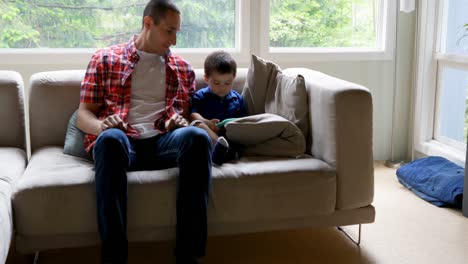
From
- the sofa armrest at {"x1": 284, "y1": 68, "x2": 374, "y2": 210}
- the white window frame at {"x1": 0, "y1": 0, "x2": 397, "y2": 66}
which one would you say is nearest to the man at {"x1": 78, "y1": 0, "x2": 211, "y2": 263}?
the sofa armrest at {"x1": 284, "y1": 68, "x2": 374, "y2": 210}

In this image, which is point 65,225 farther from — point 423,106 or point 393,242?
point 423,106

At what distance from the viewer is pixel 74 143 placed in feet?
8.47

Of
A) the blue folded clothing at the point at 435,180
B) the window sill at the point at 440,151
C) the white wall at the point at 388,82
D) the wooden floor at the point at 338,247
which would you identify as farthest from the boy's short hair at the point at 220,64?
the window sill at the point at 440,151

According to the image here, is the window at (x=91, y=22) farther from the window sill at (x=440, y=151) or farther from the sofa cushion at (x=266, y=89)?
the window sill at (x=440, y=151)

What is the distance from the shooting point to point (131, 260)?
97.7 inches

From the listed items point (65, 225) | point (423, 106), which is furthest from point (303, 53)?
point (65, 225)

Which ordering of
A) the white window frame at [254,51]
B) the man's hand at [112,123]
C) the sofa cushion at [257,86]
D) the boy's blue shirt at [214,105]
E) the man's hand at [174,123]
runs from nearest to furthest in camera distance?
the man's hand at [112,123] → the man's hand at [174,123] → the boy's blue shirt at [214,105] → the sofa cushion at [257,86] → the white window frame at [254,51]

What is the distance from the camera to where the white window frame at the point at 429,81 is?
12.2ft

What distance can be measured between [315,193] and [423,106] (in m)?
1.75

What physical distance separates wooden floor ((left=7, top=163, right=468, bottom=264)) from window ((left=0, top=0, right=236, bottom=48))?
4.65 ft

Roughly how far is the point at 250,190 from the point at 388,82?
1.97 metres

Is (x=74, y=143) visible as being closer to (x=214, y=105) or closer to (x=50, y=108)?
(x=50, y=108)

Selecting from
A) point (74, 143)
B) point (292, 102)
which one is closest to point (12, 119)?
point (74, 143)

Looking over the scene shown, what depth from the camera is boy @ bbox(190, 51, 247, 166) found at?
2.64 metres
